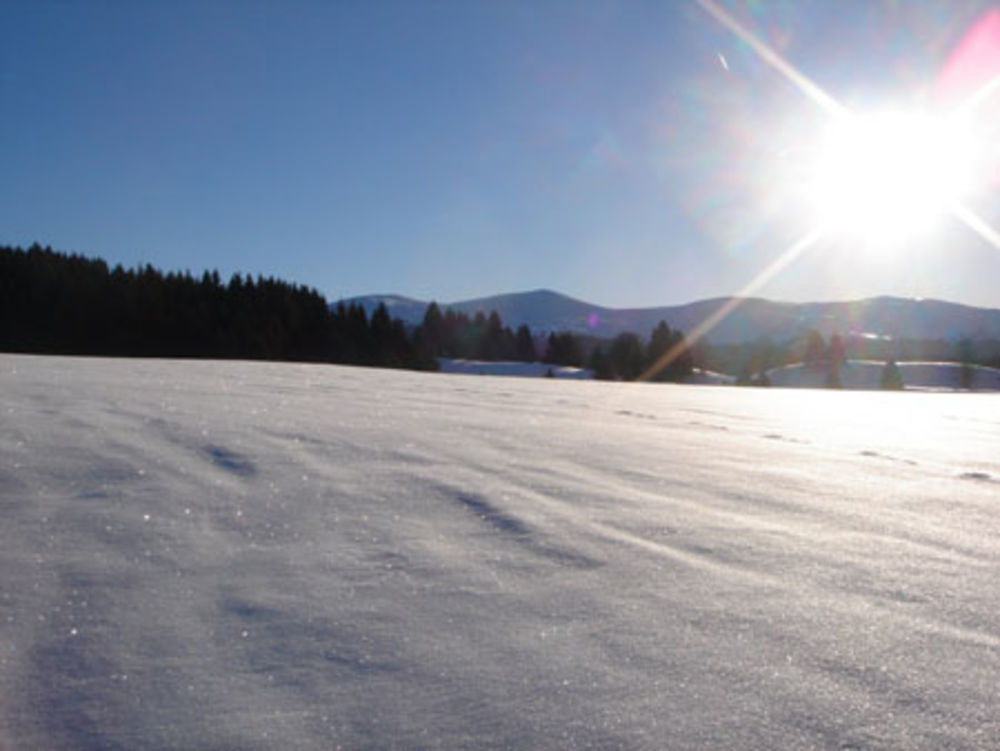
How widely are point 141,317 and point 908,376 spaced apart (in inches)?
2141

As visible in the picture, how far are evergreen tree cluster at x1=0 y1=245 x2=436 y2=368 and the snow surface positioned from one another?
34166 millimetres

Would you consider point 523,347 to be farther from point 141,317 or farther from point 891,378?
point 141,317

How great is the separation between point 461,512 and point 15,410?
8.66 ft

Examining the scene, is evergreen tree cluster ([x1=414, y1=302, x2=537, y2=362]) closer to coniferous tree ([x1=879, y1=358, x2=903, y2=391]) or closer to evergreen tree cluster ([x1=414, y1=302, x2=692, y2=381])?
evergreen tree cluster ([x1=414, y1=302, x2=692, y2=381])

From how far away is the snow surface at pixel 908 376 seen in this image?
152 ft

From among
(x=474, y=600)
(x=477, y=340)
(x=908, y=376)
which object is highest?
(x=477, y=340)

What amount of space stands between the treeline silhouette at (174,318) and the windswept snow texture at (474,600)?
132ft

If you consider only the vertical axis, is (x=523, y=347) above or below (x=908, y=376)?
above

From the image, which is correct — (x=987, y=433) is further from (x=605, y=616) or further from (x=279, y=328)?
(x=279, y=328)

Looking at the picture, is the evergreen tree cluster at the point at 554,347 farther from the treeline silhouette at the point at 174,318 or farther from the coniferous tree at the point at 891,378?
the coniferous tree at the point at 891,378

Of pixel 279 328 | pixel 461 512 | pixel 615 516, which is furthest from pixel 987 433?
pixel 279 328

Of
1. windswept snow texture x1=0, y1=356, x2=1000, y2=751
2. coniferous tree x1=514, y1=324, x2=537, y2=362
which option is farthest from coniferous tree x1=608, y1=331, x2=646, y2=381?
windswept snow texture x1=0, y1=356, x2=1000, y2=751

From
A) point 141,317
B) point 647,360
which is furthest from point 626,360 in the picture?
point 141,317

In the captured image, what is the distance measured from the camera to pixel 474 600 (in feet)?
4.33
